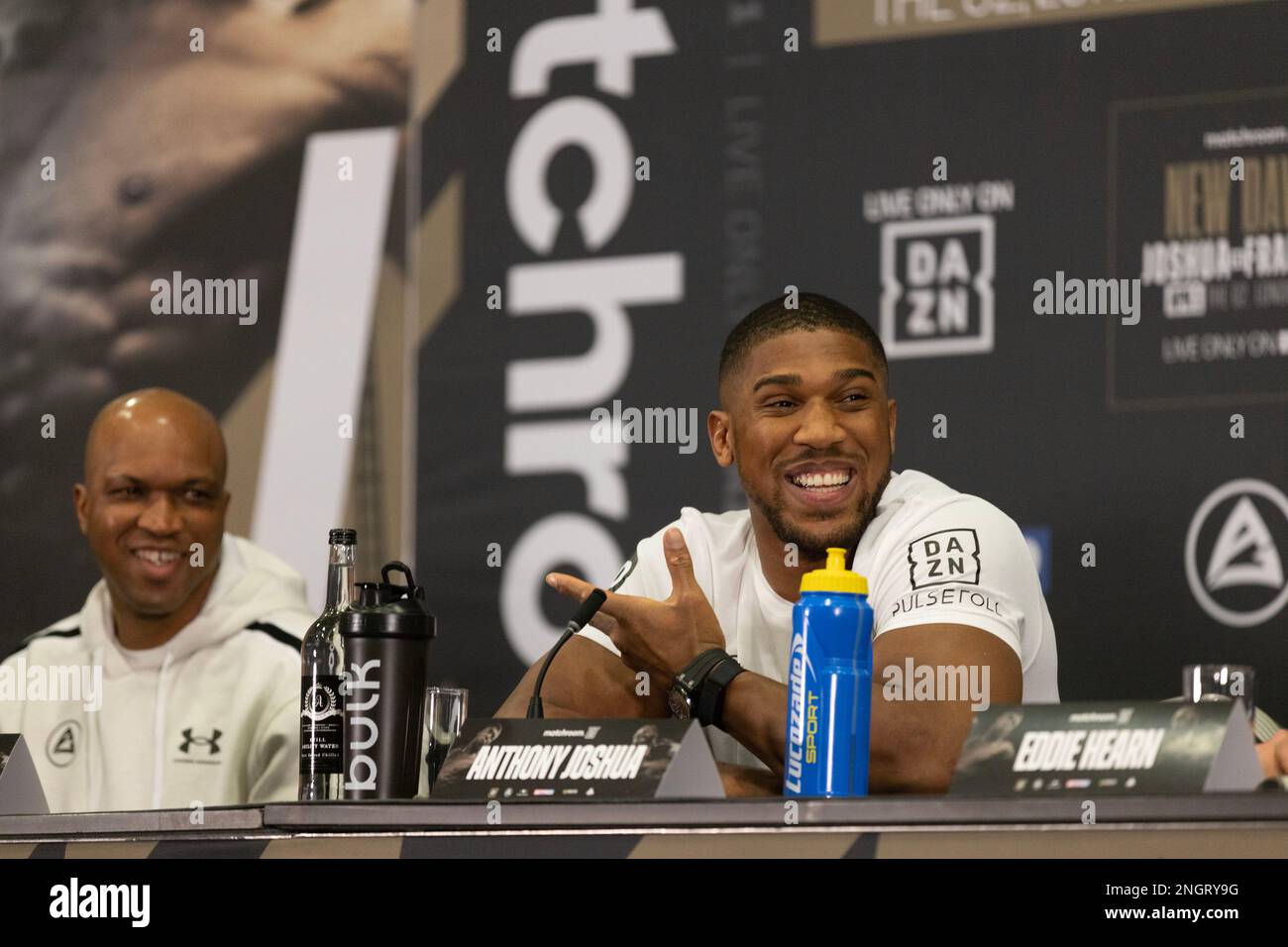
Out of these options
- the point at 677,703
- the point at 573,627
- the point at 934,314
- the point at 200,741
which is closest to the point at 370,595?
the point at 573,627

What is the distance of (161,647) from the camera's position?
9.73ft

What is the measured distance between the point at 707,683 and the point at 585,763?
477 millimetres

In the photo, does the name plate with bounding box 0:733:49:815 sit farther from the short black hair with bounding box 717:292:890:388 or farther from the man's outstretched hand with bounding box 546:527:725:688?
the short black hair with bounding box 717:292:890:388

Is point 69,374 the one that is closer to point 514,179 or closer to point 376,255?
point 376,255

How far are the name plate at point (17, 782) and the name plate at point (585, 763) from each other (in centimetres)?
50

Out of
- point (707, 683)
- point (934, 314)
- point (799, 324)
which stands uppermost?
point (934, 314)

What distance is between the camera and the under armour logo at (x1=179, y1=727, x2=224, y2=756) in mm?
2795

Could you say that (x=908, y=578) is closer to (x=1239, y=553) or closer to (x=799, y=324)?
(x=799, y=324)

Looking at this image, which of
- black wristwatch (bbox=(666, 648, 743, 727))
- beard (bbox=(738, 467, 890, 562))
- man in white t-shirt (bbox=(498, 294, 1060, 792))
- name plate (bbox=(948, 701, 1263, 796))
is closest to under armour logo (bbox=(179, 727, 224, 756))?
man in white t-shirt (bbox=(498, 294, 1060, 792))

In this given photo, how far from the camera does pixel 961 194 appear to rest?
284 cm

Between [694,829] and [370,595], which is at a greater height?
[370,595]

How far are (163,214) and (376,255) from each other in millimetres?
489

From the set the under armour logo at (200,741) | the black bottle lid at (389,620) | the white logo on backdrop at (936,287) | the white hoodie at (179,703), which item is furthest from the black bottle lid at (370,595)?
the white logo on backdrop at (936,287)
